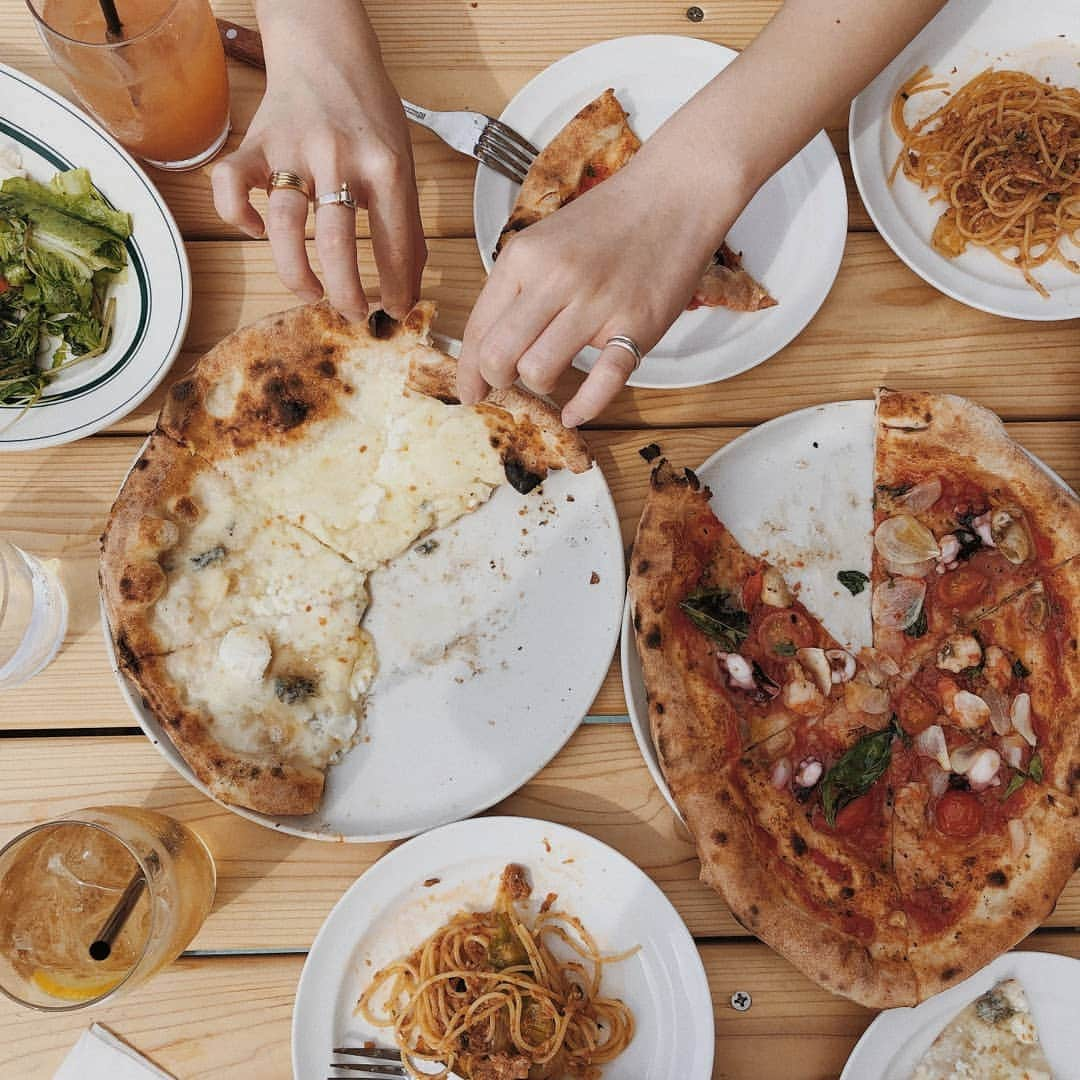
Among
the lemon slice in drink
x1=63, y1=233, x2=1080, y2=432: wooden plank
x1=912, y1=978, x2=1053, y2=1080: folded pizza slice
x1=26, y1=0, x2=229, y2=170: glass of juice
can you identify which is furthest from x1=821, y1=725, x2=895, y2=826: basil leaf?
x1=26, y1=0, x2=229, y2=170: glass of juice

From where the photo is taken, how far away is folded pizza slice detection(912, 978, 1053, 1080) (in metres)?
1.87

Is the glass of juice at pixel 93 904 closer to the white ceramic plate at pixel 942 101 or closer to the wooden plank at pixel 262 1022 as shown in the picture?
the wooden plank at pixel 262 1022

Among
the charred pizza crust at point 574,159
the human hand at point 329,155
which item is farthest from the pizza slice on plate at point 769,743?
the human hand at point 329,155

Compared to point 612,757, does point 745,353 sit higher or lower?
higher

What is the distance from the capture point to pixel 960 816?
1962 mm

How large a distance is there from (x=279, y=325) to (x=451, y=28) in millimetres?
800

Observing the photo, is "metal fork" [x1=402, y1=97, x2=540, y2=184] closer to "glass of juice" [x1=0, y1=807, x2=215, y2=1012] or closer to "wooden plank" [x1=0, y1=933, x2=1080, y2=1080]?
"glass of juice" [x1=0, y1=807, x2=215, y2=1012]

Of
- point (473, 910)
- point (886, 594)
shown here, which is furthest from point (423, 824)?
point (886, 594)

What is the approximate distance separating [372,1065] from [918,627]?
1.37 meters

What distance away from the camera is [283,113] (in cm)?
172

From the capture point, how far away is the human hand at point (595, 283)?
5.03 ft

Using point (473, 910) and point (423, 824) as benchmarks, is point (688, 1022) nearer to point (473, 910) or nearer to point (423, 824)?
point (473, 910)

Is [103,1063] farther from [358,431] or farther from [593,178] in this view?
[593,178]

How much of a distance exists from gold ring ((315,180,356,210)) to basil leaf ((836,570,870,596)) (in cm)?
119
